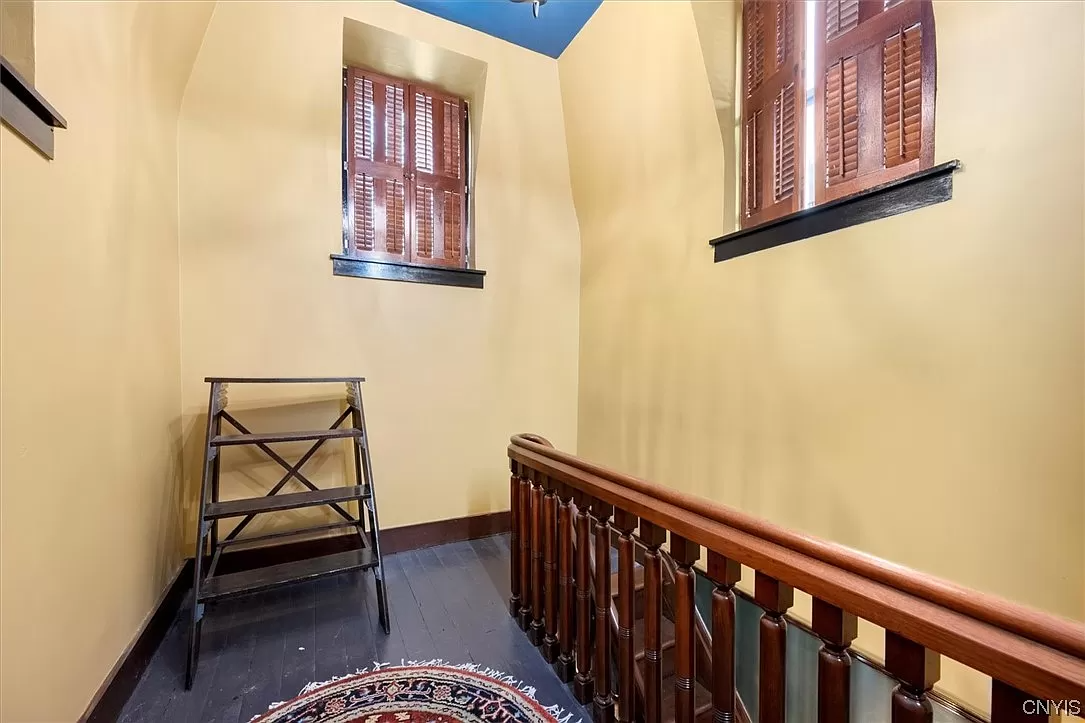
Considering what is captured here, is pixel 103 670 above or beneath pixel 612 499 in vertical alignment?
beneath

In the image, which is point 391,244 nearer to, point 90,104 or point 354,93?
point 354,93

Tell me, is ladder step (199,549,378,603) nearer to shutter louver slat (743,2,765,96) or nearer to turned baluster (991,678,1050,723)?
turned baluster (991,678,1050,723)

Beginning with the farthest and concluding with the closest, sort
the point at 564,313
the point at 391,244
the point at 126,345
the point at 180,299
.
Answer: the point at 564,313, the point at 391,244, the point at 180,299, the point at 126,345

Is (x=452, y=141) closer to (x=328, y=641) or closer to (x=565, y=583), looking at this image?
(x=565, y=583)

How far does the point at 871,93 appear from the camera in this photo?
4.91ft

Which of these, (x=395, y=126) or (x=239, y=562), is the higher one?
(x=395, y=126)

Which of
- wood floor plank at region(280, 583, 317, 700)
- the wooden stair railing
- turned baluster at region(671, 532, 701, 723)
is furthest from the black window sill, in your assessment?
turned baluster at region(671, 532, 701, 723)

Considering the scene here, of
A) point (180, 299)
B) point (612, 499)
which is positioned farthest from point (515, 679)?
point (180, 299)

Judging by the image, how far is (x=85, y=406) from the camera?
47.4 inches

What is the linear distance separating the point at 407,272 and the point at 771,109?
2029mm

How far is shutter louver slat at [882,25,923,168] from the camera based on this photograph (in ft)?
4.47

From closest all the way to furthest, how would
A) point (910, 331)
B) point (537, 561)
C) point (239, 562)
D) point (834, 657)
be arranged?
point (834, 657)
point (910, 331)
point (537, 561)
point (239, 562)

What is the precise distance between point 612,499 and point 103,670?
5.25 feet

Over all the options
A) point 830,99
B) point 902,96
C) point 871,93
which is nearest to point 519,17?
point 830,99
